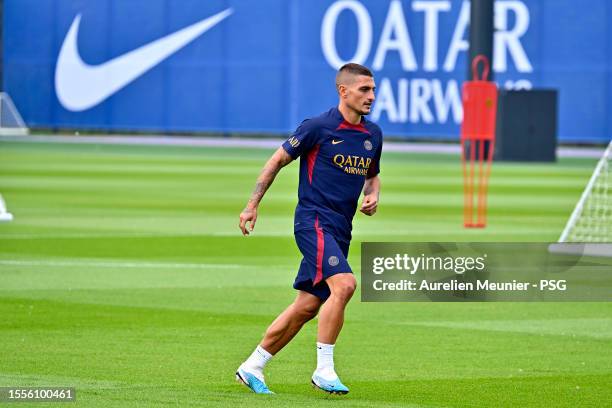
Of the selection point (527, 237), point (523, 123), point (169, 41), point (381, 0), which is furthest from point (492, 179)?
point (169, 41)

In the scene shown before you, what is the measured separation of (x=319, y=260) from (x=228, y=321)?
151 inches

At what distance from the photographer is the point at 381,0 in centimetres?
4803

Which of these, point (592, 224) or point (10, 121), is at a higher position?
point (592, 224)

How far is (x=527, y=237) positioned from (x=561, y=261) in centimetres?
536

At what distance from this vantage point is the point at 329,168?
935cm

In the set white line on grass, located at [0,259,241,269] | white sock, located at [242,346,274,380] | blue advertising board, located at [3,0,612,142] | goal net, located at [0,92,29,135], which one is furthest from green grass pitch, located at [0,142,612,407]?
goal net, located at [0,92,29,135]

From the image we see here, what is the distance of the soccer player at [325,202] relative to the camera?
9.20 metres

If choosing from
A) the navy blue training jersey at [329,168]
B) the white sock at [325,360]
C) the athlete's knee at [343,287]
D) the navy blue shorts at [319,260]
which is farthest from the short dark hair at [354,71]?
the white sock at [325,360]

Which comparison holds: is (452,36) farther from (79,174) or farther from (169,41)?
(79,174)

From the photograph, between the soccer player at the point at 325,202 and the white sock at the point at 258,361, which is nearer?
the soccer player at the point at 325,202

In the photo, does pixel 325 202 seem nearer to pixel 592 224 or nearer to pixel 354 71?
pixel 354 71

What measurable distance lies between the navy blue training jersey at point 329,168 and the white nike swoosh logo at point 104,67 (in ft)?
136

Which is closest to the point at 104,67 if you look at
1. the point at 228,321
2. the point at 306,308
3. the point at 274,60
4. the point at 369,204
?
the point at 274,60

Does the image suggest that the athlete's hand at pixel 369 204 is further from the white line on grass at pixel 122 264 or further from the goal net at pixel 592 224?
the goal net at pixel 592 224
